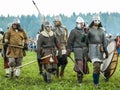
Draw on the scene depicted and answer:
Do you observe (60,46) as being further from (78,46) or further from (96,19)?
(96,19)

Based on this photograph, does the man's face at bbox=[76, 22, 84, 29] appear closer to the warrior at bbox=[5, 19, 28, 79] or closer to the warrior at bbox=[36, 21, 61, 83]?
the warrior at bbox=[36, 21, 61, 83]

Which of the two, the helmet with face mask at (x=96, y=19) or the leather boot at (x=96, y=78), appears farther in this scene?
the helmet with face mask at (x=96, y=19)

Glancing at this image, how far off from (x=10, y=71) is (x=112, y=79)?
324 cm

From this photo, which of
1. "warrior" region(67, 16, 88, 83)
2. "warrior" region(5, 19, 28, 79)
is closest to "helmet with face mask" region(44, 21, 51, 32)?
"warrior" region(67, 16, 88, 83)

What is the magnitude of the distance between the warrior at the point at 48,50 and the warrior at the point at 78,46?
0.44m

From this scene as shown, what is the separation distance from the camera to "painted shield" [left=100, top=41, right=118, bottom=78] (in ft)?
51.4

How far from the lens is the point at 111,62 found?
15.7 meters

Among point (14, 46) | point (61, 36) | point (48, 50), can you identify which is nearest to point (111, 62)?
point (48, 50)

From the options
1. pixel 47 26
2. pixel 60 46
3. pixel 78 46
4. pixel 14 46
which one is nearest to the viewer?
A: pixel 78 46

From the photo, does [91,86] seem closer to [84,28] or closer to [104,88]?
[104,88]

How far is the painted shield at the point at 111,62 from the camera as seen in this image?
51.4ft

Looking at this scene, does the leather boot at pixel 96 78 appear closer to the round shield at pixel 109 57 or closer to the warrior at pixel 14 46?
the round shield at pixel 109 57

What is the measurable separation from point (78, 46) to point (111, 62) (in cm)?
111

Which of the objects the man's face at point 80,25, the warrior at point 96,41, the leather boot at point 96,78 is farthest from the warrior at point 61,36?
the leather boot at point 96,78
